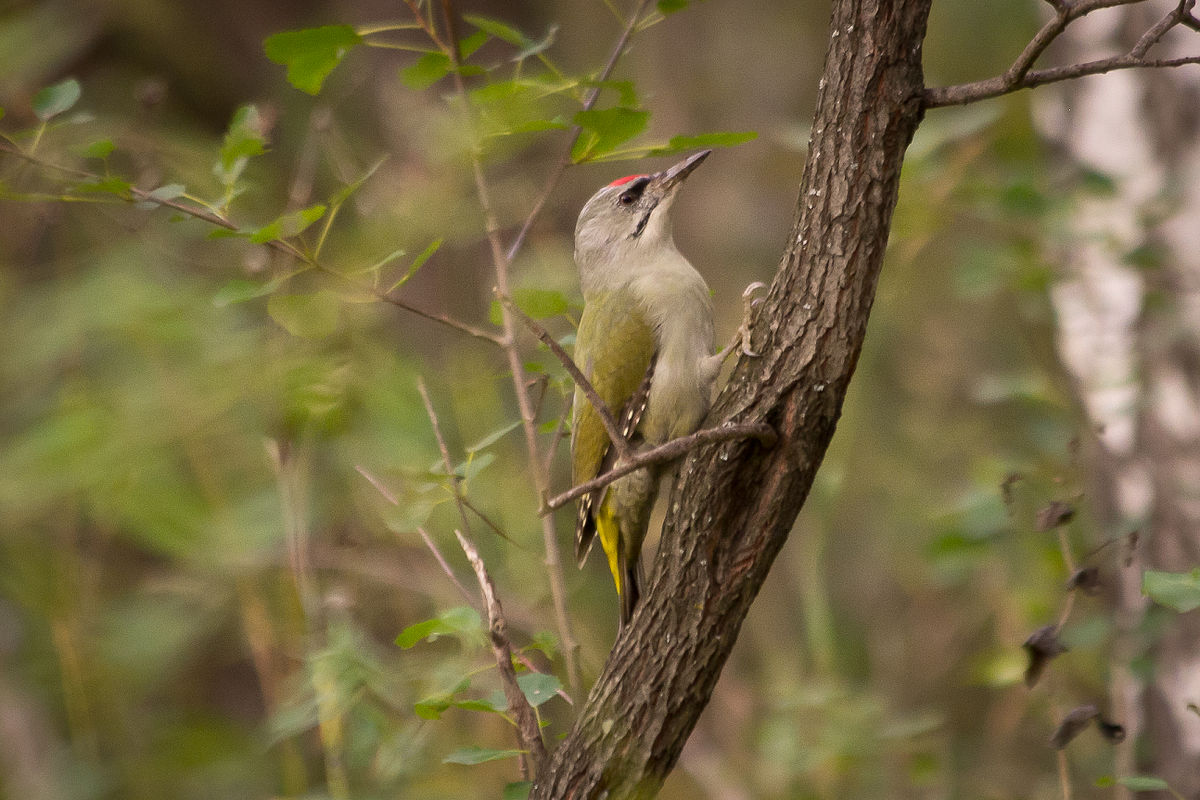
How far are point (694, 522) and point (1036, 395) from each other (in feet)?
6.01

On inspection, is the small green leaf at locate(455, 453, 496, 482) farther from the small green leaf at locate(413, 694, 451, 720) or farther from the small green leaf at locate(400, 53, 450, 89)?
the small green leaf at locate(400, 53, 450, 89)

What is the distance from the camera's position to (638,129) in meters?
2.24

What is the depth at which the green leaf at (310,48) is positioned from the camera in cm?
215

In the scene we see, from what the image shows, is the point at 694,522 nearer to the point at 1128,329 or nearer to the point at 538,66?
the point at 1128,329

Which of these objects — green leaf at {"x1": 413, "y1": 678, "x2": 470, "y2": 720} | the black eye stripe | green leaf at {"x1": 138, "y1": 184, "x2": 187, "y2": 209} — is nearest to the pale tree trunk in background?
the black eye stripe

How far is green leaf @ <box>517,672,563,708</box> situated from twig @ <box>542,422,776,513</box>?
0.49m

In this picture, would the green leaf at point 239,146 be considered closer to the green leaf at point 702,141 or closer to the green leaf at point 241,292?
the green leaf at point 241,292

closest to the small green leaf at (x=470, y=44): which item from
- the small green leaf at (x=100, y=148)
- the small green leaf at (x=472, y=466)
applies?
the small green leaf at (x=100, y=148)

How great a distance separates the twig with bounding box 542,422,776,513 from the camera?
1878 millimetres

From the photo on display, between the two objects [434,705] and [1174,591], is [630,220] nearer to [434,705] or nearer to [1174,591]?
[434,705]

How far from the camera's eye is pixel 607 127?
2.23 m

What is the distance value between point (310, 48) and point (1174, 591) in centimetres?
195

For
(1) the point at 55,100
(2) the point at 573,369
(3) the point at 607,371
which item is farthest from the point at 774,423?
(1) the point at 55,100

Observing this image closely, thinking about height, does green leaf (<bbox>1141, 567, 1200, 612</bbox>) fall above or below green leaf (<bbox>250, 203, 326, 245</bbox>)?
below
